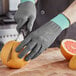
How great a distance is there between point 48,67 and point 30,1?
1.30ft

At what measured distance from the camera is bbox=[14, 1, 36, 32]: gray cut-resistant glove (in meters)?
1.27

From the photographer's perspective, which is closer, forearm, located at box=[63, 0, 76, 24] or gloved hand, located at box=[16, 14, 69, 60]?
gloved hand, located at box=[16, 14, 69, 60]

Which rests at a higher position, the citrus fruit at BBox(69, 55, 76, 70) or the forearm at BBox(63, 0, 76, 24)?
the forearm at BBox(63, 0, 76, 24)

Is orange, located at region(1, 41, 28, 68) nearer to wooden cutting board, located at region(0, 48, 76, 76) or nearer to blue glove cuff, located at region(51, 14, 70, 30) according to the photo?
wooden cutting board, located at region(0, 48, 76, 76)

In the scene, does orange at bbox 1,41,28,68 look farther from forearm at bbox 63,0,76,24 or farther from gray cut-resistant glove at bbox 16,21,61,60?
forearm at bbox 63,0,76,24

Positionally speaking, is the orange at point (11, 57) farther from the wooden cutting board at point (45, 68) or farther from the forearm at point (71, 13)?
the forearm at point (71, 13)

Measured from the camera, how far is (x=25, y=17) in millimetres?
1277

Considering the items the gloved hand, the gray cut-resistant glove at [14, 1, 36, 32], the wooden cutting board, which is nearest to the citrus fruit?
the wooden cutting board

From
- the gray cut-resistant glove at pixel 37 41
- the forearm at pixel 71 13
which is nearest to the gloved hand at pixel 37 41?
the gray cut-resistant glove at pixel 37 41

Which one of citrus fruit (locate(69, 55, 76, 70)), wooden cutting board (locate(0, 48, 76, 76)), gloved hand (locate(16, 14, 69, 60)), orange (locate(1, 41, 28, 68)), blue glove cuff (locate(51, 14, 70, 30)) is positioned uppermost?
blue glove cuff (locate(51, 14, 70, 30))

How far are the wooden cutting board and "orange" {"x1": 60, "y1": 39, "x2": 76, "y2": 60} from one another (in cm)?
4

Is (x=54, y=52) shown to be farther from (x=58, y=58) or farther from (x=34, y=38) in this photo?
(x=34, y=38)

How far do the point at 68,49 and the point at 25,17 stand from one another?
0.27 meters

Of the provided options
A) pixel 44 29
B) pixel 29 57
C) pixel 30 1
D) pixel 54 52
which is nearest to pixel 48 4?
pixel 30 1
